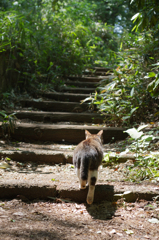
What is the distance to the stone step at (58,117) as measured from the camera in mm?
4539

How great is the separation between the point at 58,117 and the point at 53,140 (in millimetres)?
723

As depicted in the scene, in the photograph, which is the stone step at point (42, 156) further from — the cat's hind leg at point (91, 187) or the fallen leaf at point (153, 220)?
the fallen leaf at point (153, 220)

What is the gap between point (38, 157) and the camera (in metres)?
3.17

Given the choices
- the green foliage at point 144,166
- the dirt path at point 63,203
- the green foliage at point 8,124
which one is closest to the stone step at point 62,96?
the green foliage at point 8,124

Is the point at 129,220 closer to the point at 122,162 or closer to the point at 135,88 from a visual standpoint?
the point at 122,162

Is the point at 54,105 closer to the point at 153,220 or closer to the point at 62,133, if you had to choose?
the point at 62,133

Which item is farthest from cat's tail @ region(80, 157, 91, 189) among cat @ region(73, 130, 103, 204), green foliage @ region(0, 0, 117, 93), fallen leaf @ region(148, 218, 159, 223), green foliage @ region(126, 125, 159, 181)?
green foliage @ region(0, 0, 117, 93)

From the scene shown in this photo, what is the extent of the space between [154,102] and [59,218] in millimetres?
3313

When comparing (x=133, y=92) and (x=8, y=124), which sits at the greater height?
(x=133, y=92)

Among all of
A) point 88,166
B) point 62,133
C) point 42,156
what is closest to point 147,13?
point 62,133

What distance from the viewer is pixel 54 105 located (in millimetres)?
5062

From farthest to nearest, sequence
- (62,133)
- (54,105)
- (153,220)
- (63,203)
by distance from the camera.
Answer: (54,105)
(62,133)
(63,203)
(153,220)

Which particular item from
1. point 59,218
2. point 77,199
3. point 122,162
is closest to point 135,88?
point 122,162

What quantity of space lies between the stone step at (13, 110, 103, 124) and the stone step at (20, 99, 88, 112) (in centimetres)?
38
